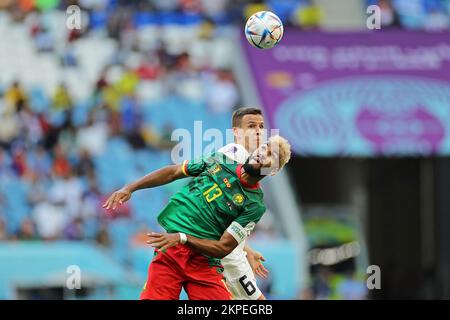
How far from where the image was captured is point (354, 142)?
1959 cm

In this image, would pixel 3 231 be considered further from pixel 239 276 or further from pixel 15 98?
pixel 239 276

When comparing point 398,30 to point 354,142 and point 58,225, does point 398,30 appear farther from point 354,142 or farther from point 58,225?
point 58,225

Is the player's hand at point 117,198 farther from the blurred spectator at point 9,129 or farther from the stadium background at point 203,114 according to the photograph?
the blurred spectator at point 9,129

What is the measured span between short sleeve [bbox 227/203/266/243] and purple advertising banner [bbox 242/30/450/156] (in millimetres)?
11133

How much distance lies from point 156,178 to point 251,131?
91 cm

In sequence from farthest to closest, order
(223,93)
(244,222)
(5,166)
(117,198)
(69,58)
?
1. (69,58)
2. (223,93)
3. (5,166)
4. (244,222)
5. (117,198)

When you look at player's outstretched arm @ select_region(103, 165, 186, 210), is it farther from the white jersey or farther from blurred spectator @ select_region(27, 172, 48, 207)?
blurred spectator @ select_region(27, 172, 48, 207)

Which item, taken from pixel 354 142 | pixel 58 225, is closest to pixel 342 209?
pixel 354 142

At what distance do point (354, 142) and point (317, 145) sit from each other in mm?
788

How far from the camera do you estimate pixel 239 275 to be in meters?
8.85

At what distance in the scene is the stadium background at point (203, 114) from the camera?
1798 cm

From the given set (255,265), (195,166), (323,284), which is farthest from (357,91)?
(195,166)

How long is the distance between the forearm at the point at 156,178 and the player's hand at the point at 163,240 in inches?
19.4

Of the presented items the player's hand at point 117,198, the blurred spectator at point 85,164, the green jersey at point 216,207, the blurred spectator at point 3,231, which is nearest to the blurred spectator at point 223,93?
the blurred spectator at point 85,164
